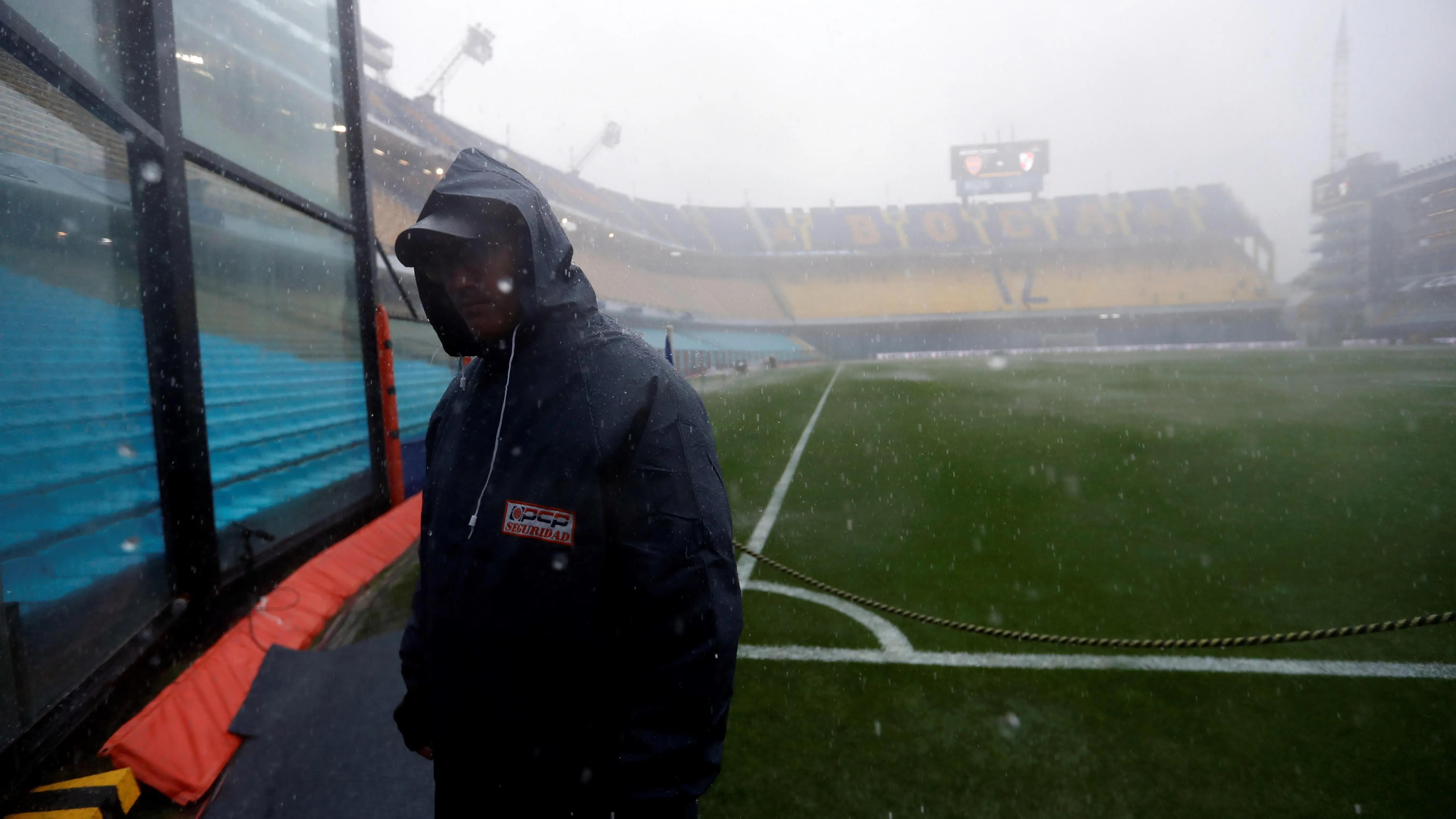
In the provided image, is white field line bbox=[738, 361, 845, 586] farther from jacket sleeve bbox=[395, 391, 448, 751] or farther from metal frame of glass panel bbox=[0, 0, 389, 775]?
metal frame of glass panel bbox=[0, 0, 389, 775]

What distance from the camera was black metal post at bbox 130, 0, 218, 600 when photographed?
11.9 ft

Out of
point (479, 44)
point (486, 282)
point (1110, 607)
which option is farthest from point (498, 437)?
point (479, 44)

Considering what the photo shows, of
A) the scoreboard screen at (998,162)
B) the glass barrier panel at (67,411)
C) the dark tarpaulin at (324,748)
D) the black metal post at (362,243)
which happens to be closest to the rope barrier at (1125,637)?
the dark tarpaulin at (324,748)

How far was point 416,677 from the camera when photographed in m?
1.67

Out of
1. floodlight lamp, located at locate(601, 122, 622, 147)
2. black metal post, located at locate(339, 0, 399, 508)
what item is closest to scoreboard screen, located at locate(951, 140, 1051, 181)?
floodlight lamp, located at locate(601, 122, 622, 147)

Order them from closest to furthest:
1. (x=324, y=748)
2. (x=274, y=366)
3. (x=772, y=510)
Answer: (x=324, y=748) → (x=274, y=366) → (x=772, y=510)

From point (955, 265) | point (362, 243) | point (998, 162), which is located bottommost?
point (362, 243)

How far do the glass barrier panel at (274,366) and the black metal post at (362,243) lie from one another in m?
0.08

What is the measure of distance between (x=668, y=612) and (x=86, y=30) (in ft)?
13.6

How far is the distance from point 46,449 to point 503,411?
2983 millimetres

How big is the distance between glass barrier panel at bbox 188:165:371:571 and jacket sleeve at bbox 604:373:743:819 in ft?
13.4

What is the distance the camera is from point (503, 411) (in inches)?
56.5

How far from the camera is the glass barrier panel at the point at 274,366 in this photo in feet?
14.5

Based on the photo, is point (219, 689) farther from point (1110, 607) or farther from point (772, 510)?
point (1110, 607)
